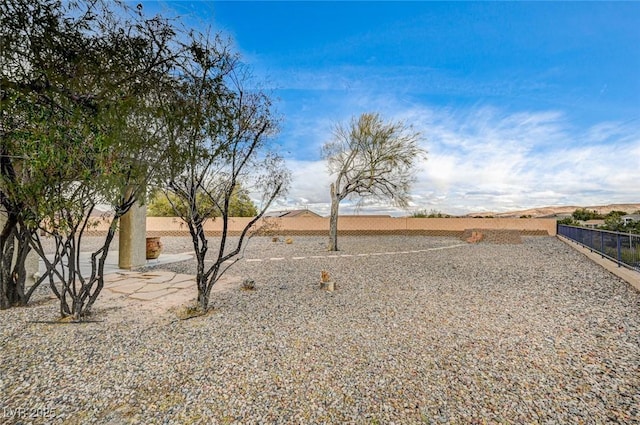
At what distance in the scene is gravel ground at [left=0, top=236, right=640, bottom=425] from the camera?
75.5 inches

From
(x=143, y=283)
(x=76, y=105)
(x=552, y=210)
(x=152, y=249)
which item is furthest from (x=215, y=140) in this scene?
(x=552, y=210)

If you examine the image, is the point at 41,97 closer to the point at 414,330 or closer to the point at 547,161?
the point at 414,330

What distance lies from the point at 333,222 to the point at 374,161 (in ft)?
9.81

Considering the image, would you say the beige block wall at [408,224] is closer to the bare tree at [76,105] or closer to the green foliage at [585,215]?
the green foliage at [585,215]

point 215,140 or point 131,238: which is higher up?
point 215,140

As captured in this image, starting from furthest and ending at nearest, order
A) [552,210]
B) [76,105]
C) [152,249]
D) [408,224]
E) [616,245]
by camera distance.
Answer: [552,210], [408,224], [152,249], [616,245], [76,105]

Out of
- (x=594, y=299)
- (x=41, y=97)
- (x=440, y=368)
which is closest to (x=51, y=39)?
(x=41, y=97)

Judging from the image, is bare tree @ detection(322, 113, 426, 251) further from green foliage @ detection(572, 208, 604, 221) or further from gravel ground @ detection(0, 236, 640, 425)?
green foliage @ detection(572, 208, 604, 221)

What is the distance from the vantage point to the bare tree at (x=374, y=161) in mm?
11625

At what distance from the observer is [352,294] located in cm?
492

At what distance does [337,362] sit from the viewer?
254 cm

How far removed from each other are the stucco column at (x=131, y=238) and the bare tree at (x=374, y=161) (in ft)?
21.4

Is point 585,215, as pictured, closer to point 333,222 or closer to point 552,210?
point 552,210

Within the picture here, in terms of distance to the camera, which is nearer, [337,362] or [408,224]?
[337,362]
